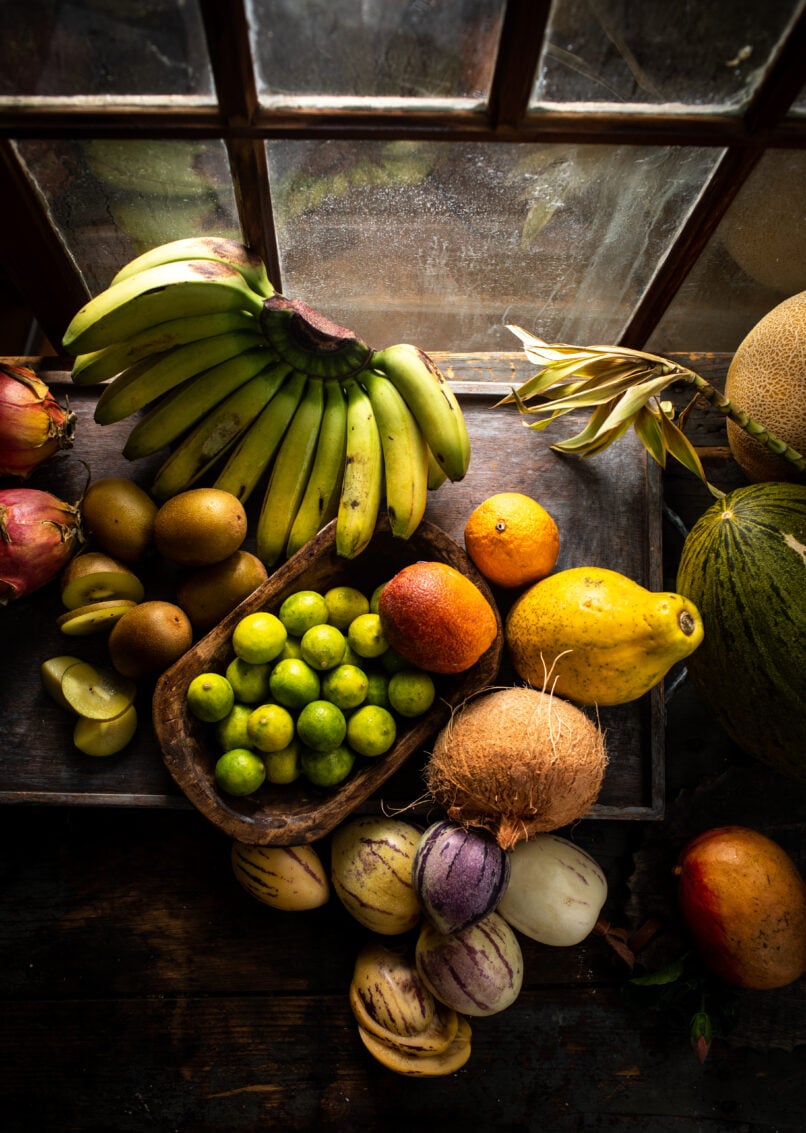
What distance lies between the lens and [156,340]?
1252mm

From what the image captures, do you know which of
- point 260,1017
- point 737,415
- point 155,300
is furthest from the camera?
point 260,1017

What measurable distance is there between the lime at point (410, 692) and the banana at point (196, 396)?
61 centimetres

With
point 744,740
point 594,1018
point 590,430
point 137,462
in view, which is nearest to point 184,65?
point 137,462

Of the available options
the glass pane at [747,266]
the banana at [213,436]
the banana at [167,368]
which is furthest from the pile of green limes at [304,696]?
the glass pane at [747,266]

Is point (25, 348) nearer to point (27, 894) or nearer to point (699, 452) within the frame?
point (27, 894)

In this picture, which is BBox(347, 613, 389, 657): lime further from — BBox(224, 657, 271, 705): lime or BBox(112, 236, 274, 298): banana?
BBox(112, 236, 274, 298): banana

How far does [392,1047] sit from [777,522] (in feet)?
4.06

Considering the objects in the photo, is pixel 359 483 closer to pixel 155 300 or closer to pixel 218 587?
pixel 218 587

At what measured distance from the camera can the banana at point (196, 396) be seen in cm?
133

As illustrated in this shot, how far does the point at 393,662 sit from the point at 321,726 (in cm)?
18

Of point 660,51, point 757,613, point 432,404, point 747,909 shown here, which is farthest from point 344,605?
point 660,51

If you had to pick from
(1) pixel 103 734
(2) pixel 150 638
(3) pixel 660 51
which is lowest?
(1) pixel 103 734

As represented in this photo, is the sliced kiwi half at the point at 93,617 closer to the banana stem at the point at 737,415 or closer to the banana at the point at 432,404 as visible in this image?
the banana at the point at 432,404

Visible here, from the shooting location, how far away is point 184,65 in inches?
46.5
